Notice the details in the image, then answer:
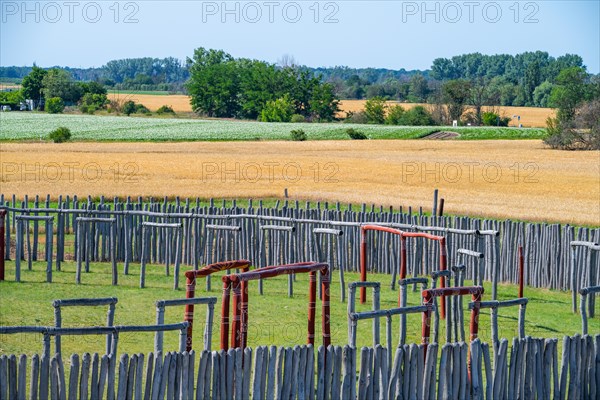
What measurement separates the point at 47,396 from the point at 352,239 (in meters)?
13.9

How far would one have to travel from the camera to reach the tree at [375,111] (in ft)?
356

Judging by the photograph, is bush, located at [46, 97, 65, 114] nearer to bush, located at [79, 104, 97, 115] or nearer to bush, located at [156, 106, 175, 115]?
bush, located at [79, 104, 97, 115]

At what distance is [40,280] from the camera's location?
69.3 feet

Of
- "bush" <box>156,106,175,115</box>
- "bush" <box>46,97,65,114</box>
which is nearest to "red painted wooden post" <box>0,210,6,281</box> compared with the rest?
"bush" <box>46,97,65,114</box>

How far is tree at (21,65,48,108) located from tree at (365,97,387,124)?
39.4 metres

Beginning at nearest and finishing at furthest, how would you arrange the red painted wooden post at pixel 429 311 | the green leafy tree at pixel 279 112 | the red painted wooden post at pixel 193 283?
the red painted wooden post at pixel 193 283
the red painted wooden post at pixel 429 311
the green leafy tree at pixel 279 112

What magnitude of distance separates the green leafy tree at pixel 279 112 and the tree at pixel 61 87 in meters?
25.6

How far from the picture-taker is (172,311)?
18.1 meters

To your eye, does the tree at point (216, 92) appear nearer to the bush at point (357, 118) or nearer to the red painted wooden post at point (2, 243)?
the bush at point (357, 118)

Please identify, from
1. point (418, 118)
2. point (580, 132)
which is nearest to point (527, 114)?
point (418, 118)

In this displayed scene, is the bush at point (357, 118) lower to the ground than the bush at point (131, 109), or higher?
lower

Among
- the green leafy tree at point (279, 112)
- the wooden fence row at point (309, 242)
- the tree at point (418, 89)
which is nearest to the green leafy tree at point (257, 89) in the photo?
the green leafy tree at point (279, 112)

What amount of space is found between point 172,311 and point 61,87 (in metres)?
→ 106

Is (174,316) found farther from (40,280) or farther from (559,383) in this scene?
(559,383)
